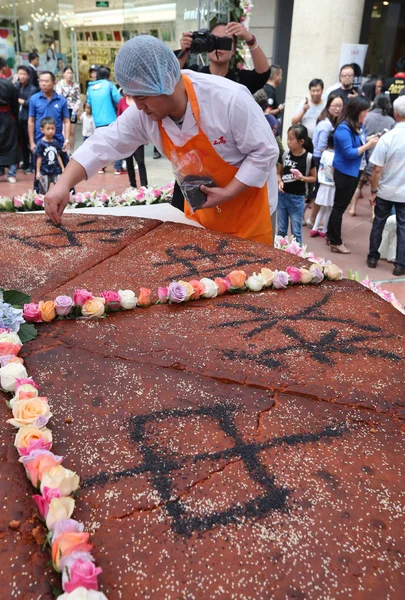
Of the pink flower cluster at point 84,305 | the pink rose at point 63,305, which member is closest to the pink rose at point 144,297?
the pink flower cluster at point 84,305

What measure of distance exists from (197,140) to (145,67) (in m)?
0.43

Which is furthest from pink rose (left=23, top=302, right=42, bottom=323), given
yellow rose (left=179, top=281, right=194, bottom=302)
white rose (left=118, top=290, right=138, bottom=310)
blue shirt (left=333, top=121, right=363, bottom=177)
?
blue shirt (left=333, top=121, right=363, bottom=177)

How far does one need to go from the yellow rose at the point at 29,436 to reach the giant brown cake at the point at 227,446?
47mm

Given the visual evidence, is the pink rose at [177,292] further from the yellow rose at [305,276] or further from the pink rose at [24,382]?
the pink rose at [24,382]

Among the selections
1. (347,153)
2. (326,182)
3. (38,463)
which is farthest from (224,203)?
(326,182)

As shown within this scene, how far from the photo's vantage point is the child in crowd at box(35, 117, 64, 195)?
5883 mm

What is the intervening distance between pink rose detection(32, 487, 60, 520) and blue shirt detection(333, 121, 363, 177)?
190 inches

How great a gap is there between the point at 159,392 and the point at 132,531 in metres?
0.40

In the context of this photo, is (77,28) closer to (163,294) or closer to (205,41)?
(205,41)

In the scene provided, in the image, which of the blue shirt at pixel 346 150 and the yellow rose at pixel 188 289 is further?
the blue shirt at pixel 346 150

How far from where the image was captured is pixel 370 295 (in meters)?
1.96

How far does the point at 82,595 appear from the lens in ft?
2.60

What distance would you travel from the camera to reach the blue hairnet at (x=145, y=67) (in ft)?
6.13

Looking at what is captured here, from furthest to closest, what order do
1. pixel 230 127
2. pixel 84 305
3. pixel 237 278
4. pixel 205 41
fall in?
pixel 205 41 < pixel 230 127 < pixel 237 278 < pixel 84 305
